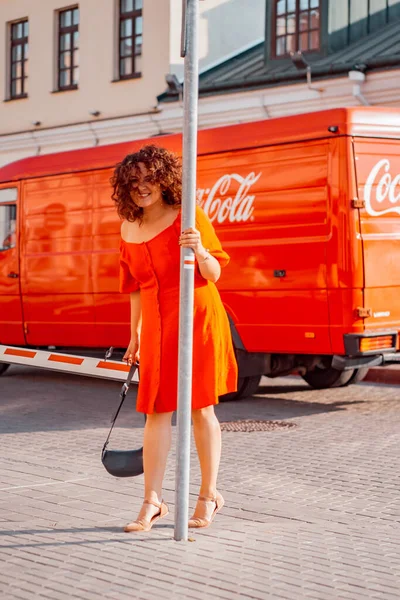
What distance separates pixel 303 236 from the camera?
10.8 m

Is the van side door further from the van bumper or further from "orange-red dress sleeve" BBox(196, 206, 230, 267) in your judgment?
"orange-red dress sleeve" BBox(196, 206, 230, 267)

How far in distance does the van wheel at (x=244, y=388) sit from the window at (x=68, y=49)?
1487 centimetres

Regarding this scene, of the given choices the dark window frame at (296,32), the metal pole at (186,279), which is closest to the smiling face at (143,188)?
the metal pole at (186,279)

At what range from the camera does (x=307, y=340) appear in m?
10.8

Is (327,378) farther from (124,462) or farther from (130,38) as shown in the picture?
(130,38)

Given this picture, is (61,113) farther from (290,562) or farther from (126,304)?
(290,562)

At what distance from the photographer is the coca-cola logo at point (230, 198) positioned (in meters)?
11.3

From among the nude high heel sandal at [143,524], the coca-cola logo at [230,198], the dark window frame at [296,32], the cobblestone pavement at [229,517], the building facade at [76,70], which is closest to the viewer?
the cobblestone pavement at [229,517]

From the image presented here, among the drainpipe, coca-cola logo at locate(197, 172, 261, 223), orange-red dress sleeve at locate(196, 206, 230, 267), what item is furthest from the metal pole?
the drainpipe

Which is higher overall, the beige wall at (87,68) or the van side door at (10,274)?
the beige wall at (87,68)

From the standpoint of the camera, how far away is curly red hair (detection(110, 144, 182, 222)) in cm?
563

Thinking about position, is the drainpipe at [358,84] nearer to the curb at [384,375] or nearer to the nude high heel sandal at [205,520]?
the curb at [384,375]

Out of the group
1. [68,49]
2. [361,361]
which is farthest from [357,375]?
[68,49]

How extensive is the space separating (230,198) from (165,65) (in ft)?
40.4
